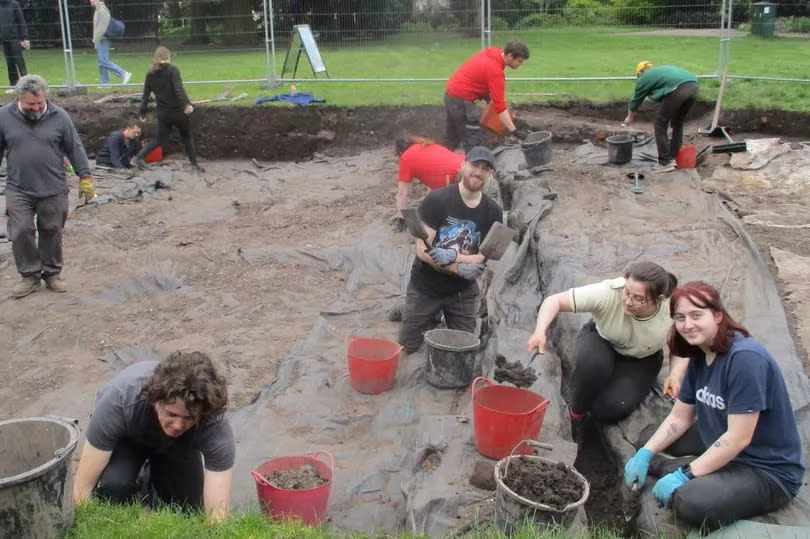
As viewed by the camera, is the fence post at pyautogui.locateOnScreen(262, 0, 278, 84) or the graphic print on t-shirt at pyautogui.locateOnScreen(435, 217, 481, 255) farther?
the fence post at pyautogui.locateOnScreen(262, 0, 278, 84)

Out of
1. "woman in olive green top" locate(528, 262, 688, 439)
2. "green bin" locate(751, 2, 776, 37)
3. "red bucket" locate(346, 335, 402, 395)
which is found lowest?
"red bucket" locate(346, 335, 402, 395)

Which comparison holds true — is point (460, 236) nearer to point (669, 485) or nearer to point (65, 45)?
point (669, 485)

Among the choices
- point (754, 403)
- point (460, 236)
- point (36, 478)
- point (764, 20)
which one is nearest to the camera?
point (36, 478)

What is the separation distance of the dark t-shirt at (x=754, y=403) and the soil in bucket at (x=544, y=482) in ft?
2.23

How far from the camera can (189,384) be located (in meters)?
2.90

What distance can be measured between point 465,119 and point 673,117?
237 centimetres

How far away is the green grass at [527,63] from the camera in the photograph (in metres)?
12.1

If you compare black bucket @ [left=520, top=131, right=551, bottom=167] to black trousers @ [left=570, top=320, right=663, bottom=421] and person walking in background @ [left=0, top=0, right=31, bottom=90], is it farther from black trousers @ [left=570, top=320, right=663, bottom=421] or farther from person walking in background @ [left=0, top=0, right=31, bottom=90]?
person walking in background @ [left=0, top=0, right=31, bottom=90]

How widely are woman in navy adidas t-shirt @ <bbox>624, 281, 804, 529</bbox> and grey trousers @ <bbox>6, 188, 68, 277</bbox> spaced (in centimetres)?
574

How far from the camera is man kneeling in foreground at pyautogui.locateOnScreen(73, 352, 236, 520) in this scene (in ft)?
9.64

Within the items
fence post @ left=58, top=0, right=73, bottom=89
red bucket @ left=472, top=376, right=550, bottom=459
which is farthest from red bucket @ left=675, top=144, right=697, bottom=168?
fence post @ left=58, top=0, right=73, bottom=89

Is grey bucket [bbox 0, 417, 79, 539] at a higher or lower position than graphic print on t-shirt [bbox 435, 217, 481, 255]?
lower

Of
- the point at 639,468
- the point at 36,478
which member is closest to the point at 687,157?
the point at 639,468

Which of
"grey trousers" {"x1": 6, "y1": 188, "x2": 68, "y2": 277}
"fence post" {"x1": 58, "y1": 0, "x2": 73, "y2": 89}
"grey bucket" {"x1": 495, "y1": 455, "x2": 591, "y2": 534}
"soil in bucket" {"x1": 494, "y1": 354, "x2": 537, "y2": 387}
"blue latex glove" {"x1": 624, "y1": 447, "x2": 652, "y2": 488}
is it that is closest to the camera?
"grey bucket" {"x1": 495, "y1": 455, "x2": 591, "y2": 534}
